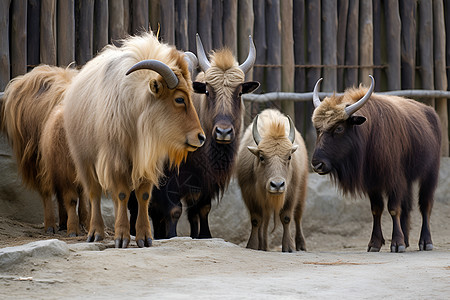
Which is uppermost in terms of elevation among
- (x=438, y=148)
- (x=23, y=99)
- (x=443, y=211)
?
(x=23, y=99)

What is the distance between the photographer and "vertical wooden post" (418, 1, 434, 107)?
39.8 ft

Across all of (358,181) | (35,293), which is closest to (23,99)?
(358,181)

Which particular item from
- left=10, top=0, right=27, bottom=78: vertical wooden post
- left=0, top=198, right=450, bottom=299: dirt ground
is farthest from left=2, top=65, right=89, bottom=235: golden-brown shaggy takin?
left=0, top=198, right=450, bottom=299: dirt ground

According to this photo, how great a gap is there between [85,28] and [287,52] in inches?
126

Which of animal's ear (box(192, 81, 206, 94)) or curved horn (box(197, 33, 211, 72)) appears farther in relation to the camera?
curved horn (box(197, 33, 211, 72))

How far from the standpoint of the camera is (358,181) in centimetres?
872

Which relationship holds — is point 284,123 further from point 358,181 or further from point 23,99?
point 23,99

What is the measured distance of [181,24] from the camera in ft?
33.3

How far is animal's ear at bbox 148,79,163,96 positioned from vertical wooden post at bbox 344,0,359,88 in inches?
220

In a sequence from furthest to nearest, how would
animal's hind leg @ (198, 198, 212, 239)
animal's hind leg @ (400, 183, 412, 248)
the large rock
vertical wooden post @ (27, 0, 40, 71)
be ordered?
vertical wooden post @ (27, 0, 40, 71), animal's hind leg @ (400, 183, 412, 248), animal's hind leg @ (198, 198, 212, 239), the large rock

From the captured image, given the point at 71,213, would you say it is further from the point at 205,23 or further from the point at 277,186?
the point at 205,23

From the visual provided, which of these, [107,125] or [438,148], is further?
[438,148]

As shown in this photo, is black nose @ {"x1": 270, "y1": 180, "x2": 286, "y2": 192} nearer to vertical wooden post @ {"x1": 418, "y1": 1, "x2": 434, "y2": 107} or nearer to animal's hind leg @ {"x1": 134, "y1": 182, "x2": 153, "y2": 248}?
animal's hind leg @ {"x1": 134, "y1": 182, "x2": 153, "y2": 248}

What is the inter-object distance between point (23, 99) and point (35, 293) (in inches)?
186
